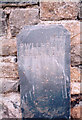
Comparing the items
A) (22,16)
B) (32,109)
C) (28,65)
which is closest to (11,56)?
(28,65)

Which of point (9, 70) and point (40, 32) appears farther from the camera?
point (9, 70)

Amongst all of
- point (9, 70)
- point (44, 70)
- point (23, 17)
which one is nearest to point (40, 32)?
point (23, 17)

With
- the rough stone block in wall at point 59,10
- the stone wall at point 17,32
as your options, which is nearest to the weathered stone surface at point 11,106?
the stone wall at point 17,32

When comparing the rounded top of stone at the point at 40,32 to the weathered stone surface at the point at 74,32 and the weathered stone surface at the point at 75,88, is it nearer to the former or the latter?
the weathered stone surface at the point at 74,32

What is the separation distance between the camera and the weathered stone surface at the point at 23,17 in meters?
1.07

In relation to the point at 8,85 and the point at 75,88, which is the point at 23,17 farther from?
the point at 75,88

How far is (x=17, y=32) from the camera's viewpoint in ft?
3.62

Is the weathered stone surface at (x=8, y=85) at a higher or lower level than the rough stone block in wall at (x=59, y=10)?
lower

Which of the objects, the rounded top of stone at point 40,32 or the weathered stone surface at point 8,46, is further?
the weathered stone surface at point 8,46

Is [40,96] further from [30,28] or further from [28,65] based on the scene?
[30,28]

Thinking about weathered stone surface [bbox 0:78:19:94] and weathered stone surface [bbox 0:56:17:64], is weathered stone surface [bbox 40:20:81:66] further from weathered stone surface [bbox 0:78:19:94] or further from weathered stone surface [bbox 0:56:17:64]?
weathered stone surface [bbox 0:78:19:94]

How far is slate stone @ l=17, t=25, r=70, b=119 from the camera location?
102 cm

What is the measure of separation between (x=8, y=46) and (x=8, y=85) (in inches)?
13.4

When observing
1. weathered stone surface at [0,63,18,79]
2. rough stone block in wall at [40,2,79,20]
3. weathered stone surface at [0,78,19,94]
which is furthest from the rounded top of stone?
weathered stone surface at [0,78,19,94]
